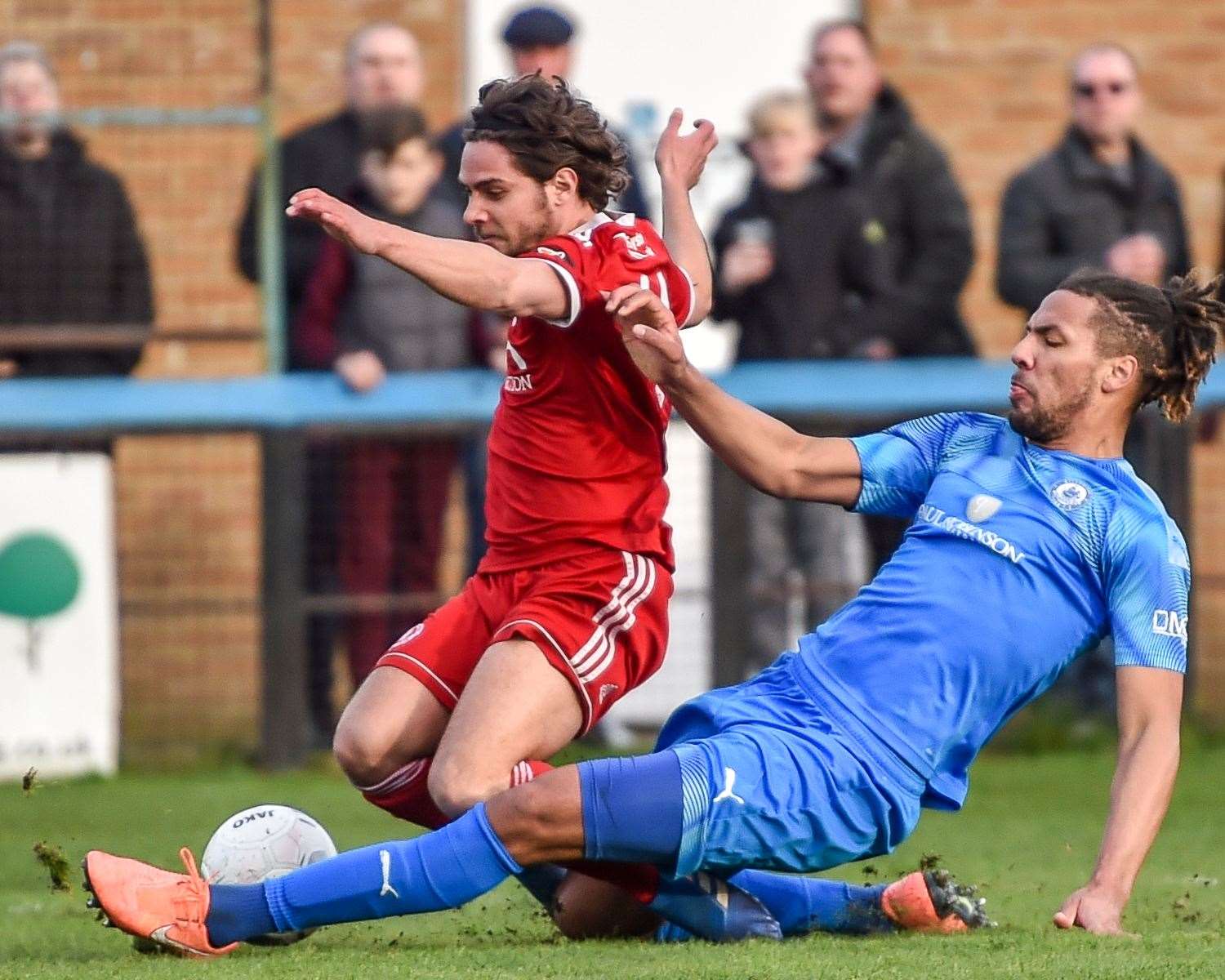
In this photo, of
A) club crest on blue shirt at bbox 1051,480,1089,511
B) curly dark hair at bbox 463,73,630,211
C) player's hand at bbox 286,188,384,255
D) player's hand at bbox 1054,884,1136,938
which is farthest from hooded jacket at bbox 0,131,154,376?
player's hand at bbox 1054,884,1136,938

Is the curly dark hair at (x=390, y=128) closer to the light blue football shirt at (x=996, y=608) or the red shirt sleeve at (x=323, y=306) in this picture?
the red shirt sleeve at (x=323, y=306)

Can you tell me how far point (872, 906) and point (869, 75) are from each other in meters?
5.05

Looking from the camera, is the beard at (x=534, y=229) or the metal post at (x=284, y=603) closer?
the beard at (x=534, y=229)

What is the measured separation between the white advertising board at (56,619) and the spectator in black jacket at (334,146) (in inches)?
43.5

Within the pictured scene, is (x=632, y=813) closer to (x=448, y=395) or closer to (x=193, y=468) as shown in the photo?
(x=448, y=395)

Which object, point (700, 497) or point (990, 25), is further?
point (990, 25)

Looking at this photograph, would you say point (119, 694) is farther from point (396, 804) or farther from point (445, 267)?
point (445, 267)

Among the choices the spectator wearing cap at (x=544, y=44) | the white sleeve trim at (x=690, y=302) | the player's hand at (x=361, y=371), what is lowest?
the player's hand at (x=361, y=371)

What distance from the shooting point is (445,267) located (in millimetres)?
4695

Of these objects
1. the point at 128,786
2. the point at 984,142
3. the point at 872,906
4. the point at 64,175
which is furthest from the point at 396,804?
the point at 984,142

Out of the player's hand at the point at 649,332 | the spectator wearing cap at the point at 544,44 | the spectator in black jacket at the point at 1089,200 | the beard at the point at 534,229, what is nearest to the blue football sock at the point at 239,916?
the player's hand at the point at 649,332

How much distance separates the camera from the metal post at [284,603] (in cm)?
936

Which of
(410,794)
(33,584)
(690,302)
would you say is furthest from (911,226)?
(410,794)

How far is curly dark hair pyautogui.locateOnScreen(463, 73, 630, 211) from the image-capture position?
17.5ft
